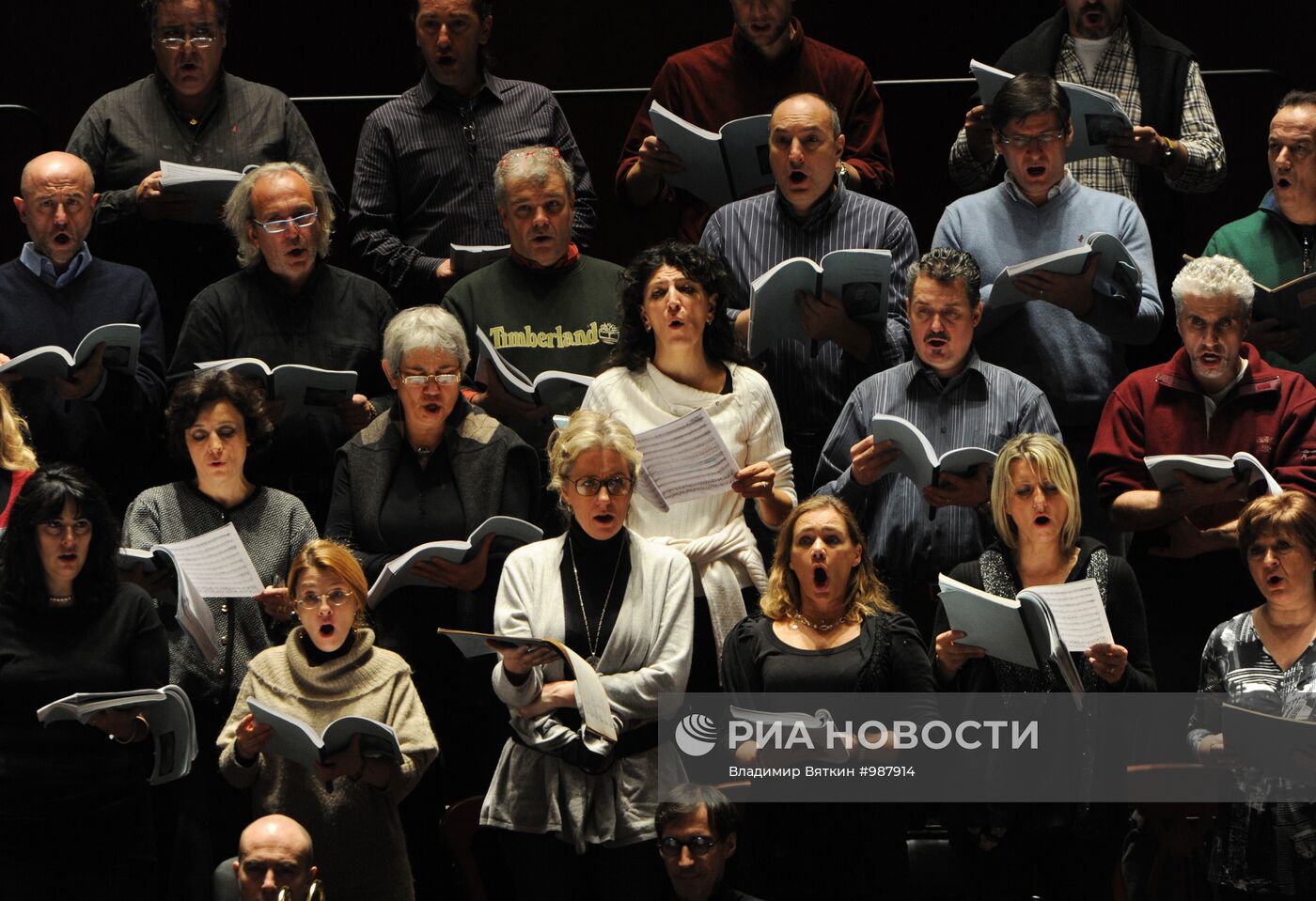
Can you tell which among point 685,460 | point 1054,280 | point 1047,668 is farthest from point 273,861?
point 1054,280

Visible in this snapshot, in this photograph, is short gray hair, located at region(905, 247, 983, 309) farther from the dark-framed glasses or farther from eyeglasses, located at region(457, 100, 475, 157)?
the dark-framed glasses

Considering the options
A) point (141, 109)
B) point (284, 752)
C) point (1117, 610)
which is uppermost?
point (141, 109)

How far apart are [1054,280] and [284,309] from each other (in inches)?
77.2

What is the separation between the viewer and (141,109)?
18.2 ft

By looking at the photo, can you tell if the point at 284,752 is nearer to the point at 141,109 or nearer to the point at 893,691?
the point at 893,691

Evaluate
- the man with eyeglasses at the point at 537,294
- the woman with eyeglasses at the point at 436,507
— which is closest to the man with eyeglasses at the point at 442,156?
the man with eyeglasses at the point at 537,294

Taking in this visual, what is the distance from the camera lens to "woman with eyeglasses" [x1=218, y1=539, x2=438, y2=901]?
164 inches

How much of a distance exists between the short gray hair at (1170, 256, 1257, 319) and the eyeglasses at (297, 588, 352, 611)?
2.05 m

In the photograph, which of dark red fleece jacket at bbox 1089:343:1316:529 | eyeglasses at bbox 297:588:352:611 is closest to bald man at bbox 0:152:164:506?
eyeglasses at bbox 297:588:352:611

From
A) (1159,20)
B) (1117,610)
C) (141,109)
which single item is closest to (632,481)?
(1117,610)

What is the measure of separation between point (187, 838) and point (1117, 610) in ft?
6.77

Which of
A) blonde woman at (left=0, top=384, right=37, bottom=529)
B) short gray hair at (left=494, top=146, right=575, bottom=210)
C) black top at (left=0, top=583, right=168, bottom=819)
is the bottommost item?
black top at (left=0, top=583, right=168, bottom=819)

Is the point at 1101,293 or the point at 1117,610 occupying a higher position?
the point at 1101,293

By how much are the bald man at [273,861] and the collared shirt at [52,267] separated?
1792mm
